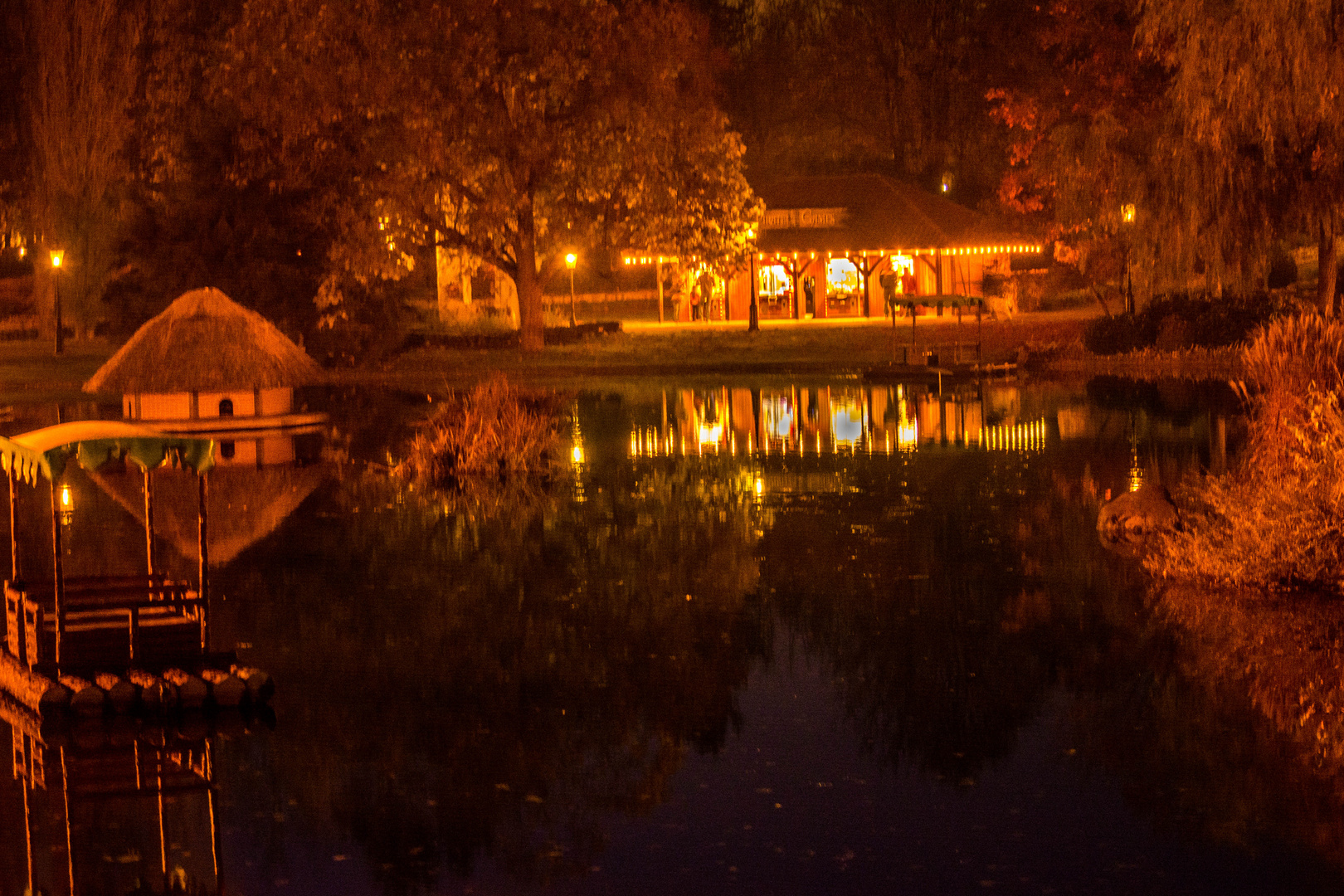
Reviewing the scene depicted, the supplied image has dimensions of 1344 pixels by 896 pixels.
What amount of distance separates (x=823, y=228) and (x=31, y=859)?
190 feet

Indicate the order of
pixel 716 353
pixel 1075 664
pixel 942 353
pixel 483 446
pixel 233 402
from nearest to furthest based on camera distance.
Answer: pixel 1075 664 < pixel 483 446 < pixel 233 402 < pixel 942 353 < pixel 716 353

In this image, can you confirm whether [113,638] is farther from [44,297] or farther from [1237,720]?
[44,297]

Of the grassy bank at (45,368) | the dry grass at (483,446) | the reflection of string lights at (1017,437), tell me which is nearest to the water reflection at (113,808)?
the dry grass at (483,446)

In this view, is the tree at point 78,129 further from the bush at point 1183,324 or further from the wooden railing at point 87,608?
the wooden railing at point 87,608

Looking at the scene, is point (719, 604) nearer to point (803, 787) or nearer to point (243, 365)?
point (803, 787)

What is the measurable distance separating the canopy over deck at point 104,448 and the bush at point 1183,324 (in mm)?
33371

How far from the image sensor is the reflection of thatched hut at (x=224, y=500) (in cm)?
2083

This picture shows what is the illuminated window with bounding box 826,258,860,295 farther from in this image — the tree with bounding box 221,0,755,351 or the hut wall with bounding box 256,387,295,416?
the hut wall with bounding box 256,387,295,416

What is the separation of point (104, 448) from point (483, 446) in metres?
13.4

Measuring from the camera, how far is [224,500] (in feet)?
79.9

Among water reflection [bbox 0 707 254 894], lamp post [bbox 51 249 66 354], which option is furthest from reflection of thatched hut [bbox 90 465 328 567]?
lamp post [bbox 51 249 66 354]

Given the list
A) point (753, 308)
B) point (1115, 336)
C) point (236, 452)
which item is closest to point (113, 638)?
point (236, 452)

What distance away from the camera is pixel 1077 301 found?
Result: 68.9 m

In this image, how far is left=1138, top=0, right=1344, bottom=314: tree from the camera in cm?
2227
